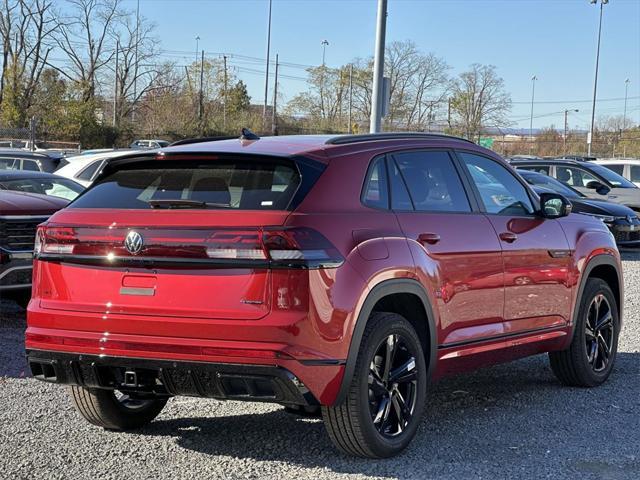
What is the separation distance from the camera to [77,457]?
486cm

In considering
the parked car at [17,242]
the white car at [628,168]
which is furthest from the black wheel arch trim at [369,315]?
the white car at [628,168]

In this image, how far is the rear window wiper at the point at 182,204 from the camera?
14.5ft

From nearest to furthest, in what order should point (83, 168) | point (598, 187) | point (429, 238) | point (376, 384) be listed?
point (376, 384)
point (429, 238)
point (83, 168)
point (598, 187)

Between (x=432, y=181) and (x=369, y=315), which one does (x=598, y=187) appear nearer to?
(x=432, y=181)

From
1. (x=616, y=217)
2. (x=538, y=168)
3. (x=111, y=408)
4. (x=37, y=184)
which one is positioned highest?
(x=538, y=168)

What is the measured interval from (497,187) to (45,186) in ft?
23.8

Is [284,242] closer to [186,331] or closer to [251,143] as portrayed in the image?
[186,331]

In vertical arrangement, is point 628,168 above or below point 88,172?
above

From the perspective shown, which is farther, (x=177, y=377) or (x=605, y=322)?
(x=605, y=322)

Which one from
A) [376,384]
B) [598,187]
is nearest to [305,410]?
[376,384]

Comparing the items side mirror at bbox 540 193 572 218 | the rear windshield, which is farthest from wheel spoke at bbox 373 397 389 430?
side mirror at bbox 540 193 572 218

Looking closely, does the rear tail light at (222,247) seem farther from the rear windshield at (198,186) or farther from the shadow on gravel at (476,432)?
the shadow on gravel at (476,432)

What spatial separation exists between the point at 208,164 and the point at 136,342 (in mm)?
981

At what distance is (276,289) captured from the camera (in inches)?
166
